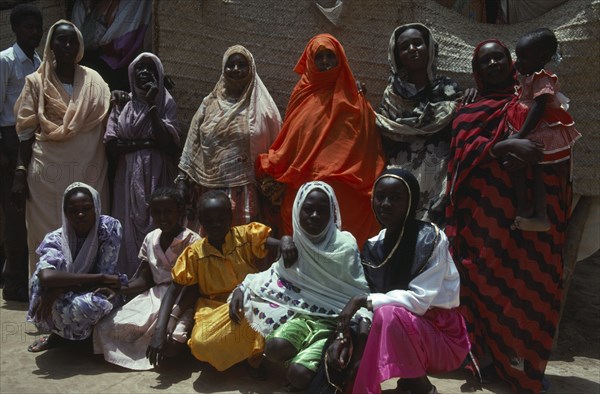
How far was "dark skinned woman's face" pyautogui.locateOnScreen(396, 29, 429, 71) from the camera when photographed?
4102 mm

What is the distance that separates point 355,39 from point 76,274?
2.70m

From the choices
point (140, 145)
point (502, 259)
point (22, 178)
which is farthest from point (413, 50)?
point (22, 178)

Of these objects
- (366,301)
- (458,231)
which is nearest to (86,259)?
(366,301)

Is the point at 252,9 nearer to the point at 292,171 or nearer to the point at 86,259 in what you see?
the point at 292,171

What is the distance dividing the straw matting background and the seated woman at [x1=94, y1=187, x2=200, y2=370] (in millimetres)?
1421

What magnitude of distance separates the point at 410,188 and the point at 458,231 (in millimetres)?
751

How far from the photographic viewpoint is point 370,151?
419 cm

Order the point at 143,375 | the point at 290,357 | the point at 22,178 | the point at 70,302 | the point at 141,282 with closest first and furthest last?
the point at 290,357 < the point at 143,375 < the point at 70,302 < the point at 141,282 < the point at 22,178

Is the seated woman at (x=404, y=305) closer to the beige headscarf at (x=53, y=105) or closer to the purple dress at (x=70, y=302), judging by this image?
the purple dress at (x=70, y=302)

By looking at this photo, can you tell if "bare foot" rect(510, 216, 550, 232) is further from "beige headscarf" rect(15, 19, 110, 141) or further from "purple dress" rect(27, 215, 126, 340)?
"beige headscarf" rect(15, 19, 110, 141)

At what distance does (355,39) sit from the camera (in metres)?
4.80

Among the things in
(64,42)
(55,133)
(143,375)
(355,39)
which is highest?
(355,39)

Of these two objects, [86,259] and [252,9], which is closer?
[86,259]

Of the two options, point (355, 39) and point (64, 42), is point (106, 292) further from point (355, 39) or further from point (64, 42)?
point (355, 39)
